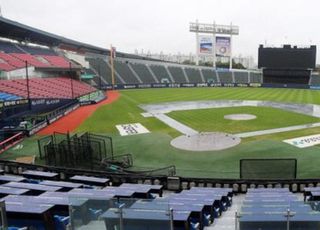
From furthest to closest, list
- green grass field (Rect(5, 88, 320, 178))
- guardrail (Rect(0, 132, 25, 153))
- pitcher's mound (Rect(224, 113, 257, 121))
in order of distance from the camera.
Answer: pitcher's mound (Rect(224, 113, 257, 121)) → guardrail (Rect(0, 132, 25, 153)) → green grass field (Rect(5, 88, 320, 178))

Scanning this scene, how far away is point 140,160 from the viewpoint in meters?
22.8

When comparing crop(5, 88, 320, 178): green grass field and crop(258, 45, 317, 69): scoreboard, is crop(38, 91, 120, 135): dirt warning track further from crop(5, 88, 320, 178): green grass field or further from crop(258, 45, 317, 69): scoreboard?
crop(258, 45, 317, 69): scoreboard

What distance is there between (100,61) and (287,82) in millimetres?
51873

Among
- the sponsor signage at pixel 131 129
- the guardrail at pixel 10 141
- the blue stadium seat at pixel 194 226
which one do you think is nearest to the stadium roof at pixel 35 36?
the guardrail at pixel 10 141

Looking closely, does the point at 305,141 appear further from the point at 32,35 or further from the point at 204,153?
the point at 32,35

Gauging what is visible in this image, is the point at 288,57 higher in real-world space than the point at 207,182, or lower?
higher

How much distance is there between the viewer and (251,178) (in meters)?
17.2

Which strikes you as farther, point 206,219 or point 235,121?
point 235,121

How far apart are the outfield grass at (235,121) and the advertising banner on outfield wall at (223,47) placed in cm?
5818

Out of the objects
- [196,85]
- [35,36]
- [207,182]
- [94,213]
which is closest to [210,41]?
[196,85]

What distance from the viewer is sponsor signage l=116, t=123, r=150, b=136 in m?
31.7

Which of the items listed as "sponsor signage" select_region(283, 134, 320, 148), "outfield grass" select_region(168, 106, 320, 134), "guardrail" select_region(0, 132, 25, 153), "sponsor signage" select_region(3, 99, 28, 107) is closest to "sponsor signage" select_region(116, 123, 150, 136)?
"outfield grass" select_region(168, 106, 320, 134)

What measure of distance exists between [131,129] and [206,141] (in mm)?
9213

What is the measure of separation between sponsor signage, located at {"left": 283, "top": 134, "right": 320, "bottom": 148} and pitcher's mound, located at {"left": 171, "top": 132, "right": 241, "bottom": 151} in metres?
4.09
